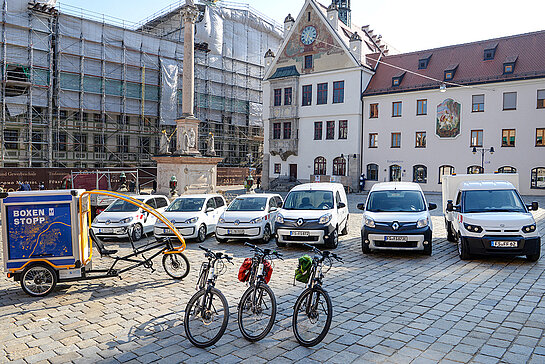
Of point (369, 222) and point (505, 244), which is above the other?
point (369, 222)

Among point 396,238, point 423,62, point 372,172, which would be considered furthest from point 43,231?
point 423,62

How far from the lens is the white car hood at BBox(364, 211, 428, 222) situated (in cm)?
1149

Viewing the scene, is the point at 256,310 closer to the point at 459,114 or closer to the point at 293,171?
the point at 459,114

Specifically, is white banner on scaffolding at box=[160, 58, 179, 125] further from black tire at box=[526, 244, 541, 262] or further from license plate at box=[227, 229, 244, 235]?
black tire at box=[526, 244, 541, 262]

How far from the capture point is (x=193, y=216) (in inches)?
562

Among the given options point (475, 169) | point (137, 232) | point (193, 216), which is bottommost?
point (137, 232)

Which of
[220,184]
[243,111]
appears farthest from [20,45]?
[243,111]

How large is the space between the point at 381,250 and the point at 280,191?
30434 mm

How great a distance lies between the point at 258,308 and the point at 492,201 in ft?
26.8

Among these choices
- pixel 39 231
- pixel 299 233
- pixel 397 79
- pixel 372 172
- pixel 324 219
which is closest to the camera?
pixel 39 231

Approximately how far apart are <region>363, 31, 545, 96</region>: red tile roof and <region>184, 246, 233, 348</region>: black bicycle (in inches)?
1371

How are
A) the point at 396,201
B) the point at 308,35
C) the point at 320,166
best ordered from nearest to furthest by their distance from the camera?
the point at 396,201
the point at 320,166
the point at 308,35

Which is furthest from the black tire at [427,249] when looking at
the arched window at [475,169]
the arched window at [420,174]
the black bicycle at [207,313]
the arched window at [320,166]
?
the arched window at [320,166]

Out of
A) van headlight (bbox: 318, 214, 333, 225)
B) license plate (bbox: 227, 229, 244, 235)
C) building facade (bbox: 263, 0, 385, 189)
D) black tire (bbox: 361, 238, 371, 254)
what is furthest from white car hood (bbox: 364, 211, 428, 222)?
building facade (bbox: 263, 0, 385, 189)
